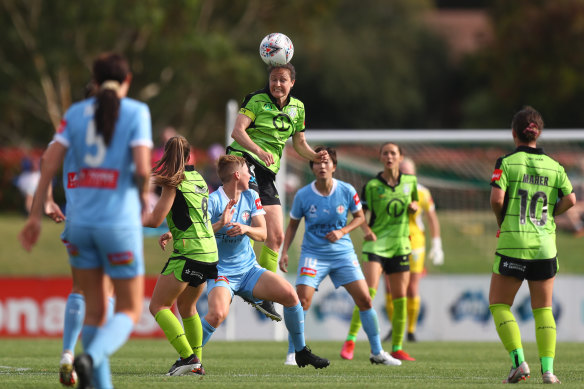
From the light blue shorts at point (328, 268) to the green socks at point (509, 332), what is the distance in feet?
8.08

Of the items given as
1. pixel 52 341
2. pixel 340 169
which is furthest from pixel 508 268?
pixel 340 169

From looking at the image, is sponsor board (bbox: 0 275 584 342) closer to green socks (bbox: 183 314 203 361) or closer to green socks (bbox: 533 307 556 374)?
green socks (bbox: 183 314 203 361)

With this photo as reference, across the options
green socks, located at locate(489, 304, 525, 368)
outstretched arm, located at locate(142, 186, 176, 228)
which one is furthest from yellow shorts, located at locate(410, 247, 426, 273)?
outstretched arm, located at locate(142, 186, 176, 228)

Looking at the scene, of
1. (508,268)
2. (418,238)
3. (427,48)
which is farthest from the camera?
(427,48)

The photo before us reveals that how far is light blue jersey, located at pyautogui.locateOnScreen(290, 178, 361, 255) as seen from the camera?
10.0m

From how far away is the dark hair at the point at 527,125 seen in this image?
753 cm

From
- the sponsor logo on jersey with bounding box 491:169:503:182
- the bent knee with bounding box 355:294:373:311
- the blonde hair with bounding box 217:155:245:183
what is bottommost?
the bent knee with bounding box 355:294:373:311

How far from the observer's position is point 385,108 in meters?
46.3

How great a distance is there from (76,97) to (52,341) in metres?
18.4

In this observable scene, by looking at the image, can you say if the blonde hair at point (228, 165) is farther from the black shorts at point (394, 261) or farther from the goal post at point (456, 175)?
the goal post at point (456, 175)

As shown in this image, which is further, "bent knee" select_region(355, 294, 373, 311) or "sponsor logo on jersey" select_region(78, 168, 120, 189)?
"bent knee" select_region(355, 294, 373, 311)

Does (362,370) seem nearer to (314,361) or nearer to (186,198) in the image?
(314,361)

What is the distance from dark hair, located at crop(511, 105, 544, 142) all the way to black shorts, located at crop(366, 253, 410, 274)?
3449mm

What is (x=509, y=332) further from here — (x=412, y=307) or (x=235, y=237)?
(x=412, y=307)
